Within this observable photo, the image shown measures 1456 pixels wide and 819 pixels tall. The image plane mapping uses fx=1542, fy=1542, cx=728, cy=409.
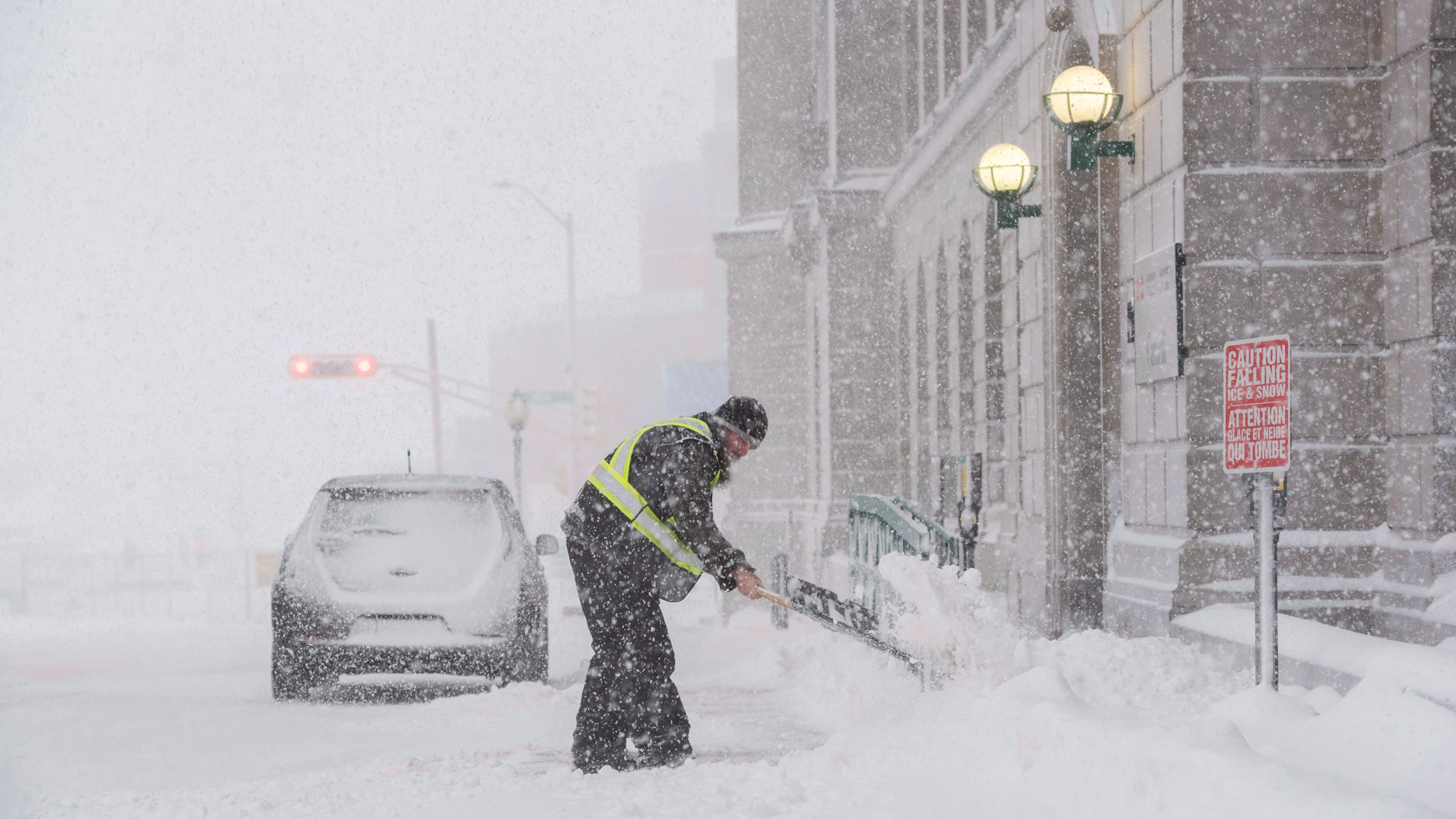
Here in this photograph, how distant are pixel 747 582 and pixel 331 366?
25.5 m

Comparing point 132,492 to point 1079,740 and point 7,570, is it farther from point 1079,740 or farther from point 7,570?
point 1079,740

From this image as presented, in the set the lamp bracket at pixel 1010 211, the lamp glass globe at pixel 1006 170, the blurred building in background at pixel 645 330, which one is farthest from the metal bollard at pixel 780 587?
the blurred building in background at pixel 645 330

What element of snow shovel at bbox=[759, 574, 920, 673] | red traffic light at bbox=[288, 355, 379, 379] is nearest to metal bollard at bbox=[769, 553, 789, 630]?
snow shovel at bbox=[759, 574, 920, 673]

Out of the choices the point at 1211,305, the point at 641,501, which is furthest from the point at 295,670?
the point at 1211,305

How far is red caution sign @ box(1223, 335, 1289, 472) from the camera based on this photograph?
6016 mm

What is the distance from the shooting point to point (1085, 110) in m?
9.95

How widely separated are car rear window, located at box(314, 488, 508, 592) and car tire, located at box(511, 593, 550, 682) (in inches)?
15.1

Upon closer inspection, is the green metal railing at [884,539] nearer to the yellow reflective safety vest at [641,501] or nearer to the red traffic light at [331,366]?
the yellow reflective safety vest at [641,501]

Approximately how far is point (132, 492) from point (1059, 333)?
102128 millimetres

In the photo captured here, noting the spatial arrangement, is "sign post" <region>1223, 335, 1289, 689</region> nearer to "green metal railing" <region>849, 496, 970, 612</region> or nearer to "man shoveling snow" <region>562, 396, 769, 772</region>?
"man shoveling snow" <region>562, 396, 769, 772</region>

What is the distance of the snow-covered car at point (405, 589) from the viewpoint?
29.9 ft

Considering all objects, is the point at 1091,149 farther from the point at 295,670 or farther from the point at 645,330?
the point at 645,330

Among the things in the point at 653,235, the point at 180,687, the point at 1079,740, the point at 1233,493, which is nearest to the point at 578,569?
the point at 1079,740

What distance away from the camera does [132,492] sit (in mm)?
103625
